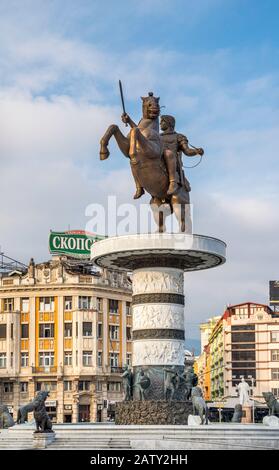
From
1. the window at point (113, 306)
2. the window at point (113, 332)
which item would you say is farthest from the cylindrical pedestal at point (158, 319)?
the window at point (113, 306)

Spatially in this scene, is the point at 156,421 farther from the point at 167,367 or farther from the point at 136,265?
the point at 136,265

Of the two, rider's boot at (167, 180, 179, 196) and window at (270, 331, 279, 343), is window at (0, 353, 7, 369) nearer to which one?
window at (270, 331, 279, 343)

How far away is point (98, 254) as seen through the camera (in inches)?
1048

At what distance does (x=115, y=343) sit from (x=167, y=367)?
49.5 meters

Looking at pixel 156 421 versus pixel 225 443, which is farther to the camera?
pixel 156 421

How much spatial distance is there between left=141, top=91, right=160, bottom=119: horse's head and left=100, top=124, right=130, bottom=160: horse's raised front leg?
1.03 meters

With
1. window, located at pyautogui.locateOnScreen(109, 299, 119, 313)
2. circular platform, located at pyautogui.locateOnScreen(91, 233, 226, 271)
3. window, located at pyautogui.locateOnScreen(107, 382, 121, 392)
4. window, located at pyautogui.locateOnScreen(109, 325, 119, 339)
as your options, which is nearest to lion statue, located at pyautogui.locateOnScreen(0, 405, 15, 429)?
circular platform, located at pyautogui.locateOnScreen(91, 233, 226, 271)

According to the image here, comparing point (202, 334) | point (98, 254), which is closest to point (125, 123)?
point (98, 254)

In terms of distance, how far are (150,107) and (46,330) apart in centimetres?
4811

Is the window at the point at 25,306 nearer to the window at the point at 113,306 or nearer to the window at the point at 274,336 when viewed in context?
the window at the point at 113,306

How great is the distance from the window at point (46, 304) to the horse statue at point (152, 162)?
47344 mm

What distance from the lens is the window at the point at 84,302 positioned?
73188 mm

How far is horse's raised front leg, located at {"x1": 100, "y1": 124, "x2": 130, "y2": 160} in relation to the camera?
2620 centimetres

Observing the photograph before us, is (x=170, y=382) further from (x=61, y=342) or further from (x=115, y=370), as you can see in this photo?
(x=115, y=370)
